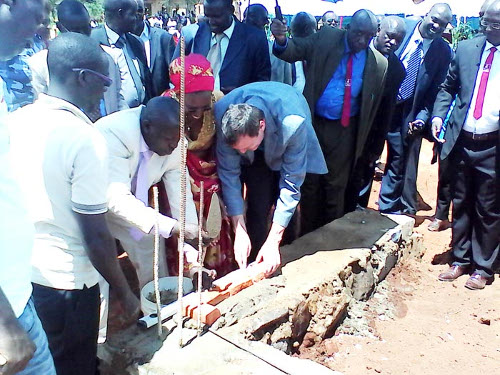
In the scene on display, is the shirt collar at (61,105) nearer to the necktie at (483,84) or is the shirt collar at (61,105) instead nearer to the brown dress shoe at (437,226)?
the necktie at (483,84)

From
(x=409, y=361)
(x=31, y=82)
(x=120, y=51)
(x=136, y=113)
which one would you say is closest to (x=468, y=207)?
(x=409, y=361)

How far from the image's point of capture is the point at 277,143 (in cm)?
305

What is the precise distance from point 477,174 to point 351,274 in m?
1.22

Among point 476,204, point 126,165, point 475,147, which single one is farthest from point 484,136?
point 126,165

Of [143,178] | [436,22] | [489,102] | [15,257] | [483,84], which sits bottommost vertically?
[143,178]

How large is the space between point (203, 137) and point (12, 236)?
165cm

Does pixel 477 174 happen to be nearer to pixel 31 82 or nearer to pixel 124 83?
pixel 124 83

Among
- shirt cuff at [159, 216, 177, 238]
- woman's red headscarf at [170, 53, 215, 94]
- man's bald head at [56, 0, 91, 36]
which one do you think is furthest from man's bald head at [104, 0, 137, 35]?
shirt cuff at [159, 216, 177, 238]

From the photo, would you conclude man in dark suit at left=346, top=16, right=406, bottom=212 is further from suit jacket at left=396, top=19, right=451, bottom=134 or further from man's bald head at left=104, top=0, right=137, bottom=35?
man's bald head at left=104, top=0, right=137, bottom=35

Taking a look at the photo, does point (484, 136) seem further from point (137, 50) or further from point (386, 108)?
point (137, 50)

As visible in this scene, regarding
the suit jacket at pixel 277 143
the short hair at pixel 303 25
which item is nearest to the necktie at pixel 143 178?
the suit jacket at pixel 277 143

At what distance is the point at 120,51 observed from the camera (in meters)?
3.78

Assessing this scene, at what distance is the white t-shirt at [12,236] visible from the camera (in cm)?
127

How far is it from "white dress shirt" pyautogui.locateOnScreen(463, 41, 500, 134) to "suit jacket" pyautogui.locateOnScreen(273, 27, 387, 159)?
2.45 feet
